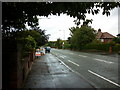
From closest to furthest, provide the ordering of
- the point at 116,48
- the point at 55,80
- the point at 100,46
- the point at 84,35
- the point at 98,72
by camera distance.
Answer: the point at 55,80
the point at 98,72
the point at 116,48
the point at 100,46
the point at 84,35

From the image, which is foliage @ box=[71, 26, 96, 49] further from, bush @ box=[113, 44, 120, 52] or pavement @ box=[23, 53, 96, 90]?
pavement @ box=[23, 53, 96, 90]

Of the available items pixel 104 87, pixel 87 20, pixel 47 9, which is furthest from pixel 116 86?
pixel 47 9

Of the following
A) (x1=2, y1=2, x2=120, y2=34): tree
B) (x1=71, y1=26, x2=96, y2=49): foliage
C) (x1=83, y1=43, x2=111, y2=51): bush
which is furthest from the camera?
(x1=71, y1=26, x2=96, y2=49): foliage

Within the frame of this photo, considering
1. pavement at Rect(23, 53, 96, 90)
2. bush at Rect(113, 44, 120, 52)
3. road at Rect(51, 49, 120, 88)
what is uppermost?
bush at Rect(113, 44, 120, 52)

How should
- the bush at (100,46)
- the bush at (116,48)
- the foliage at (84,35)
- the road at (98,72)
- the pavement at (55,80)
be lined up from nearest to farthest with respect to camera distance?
the pavement at (55,80), the road at (98,72), the bush at (116,48), the bush at (100,46), the foliage at (84,35)

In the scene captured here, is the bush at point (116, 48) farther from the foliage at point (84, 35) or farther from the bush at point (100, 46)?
the foliage at point (84, 35)

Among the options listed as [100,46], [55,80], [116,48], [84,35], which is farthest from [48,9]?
[84,35]

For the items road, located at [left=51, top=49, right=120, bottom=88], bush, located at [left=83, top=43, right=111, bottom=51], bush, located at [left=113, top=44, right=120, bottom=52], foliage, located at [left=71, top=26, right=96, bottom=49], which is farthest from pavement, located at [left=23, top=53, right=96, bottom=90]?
foliage, located at [left=71, top=26, right=96, bottom=49]

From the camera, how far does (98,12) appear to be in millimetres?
6188

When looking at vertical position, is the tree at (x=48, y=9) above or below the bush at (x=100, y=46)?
above

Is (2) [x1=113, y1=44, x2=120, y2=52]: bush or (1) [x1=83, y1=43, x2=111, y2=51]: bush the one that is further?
(1) [x1=83, y1=43, x2=111, y2=51]: bush

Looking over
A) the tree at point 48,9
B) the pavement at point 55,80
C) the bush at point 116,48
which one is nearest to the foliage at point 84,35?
the bush at point 116,48

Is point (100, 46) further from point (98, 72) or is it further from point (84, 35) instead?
point (98, 72)

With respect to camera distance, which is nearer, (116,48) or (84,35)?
(116,48)
